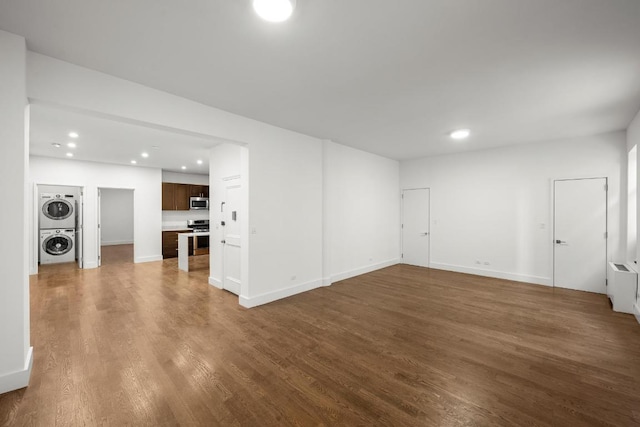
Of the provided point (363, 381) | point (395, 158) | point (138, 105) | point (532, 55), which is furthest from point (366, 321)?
point (395, 158)

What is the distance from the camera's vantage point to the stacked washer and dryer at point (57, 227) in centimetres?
712

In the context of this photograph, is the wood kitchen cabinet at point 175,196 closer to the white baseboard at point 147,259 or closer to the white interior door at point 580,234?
the white baseboard at point 147,259

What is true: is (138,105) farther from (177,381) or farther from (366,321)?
(366,321)

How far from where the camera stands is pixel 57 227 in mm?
7363

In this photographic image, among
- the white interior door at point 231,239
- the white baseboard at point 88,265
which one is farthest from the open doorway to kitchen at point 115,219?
the white interior door at point 231,239

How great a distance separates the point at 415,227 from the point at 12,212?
7.24 m

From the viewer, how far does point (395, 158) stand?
711 centimetres

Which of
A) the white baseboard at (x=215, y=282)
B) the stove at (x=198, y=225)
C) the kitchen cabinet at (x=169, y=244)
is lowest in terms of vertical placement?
the white baseboard at (x=215, y=282)

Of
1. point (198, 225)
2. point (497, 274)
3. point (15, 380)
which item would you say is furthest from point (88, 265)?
point (497, 274)

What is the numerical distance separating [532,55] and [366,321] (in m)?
3.43

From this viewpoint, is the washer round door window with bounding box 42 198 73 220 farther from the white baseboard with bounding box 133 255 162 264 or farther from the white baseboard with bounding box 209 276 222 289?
the white baseboard with bounding box 209 276 222 289

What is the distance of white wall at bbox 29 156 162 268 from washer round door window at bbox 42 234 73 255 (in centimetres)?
128

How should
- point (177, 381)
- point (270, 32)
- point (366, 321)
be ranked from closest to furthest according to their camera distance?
point (270, 32), point (177, 381), point (366, 321)

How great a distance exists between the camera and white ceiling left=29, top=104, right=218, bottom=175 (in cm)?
397
